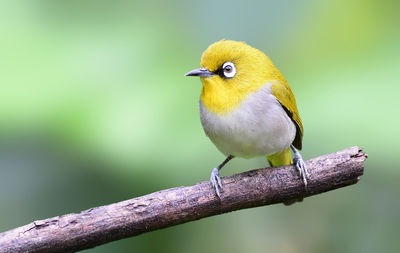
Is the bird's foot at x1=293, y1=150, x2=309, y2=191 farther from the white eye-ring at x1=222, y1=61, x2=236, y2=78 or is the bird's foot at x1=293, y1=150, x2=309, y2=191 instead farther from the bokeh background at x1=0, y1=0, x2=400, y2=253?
the white eye-ring at x1=222, y1=61, x2=236, y2=78

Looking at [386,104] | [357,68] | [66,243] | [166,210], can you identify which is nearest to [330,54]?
[357,68]

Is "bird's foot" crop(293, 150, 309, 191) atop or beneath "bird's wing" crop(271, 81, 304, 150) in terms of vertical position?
beneath

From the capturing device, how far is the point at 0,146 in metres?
5.62

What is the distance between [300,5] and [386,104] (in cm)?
178

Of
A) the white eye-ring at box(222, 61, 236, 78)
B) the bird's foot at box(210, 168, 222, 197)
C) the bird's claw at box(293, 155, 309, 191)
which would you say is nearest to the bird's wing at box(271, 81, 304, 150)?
the white eye-ring at box(222, 61, 236, 78)

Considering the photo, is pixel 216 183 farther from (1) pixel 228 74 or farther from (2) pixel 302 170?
(1) pixel 228 74

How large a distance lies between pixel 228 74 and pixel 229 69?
4cm

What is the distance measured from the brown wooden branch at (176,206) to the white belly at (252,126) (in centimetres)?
22

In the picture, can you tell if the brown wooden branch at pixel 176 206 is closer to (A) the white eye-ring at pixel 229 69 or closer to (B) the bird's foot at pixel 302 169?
(B) the bird's foot at pixel 302 169

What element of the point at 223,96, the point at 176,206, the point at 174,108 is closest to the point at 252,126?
the point at 223,96

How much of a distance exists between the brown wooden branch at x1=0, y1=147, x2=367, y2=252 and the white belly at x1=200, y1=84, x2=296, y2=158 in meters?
0.22

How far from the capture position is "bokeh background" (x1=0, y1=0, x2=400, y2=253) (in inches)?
205

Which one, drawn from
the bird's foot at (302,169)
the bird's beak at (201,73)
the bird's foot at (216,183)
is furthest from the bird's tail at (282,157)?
the bird's beak at (201,73)

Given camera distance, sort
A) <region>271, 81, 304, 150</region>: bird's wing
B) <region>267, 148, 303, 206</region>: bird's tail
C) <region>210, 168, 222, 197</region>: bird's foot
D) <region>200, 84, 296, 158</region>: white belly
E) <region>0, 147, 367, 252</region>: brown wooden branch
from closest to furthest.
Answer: <region>0, 147, 367, 252</region>: brown wooden branch
<region>210, 168, 222, 197</region>: bird's foot
<region>200, 84, 296, 158</region>: white belly
<region>271, 81, 304, 150</region>: bird's wing
<region>267, 148, 303, 206</region>: bird's tail
